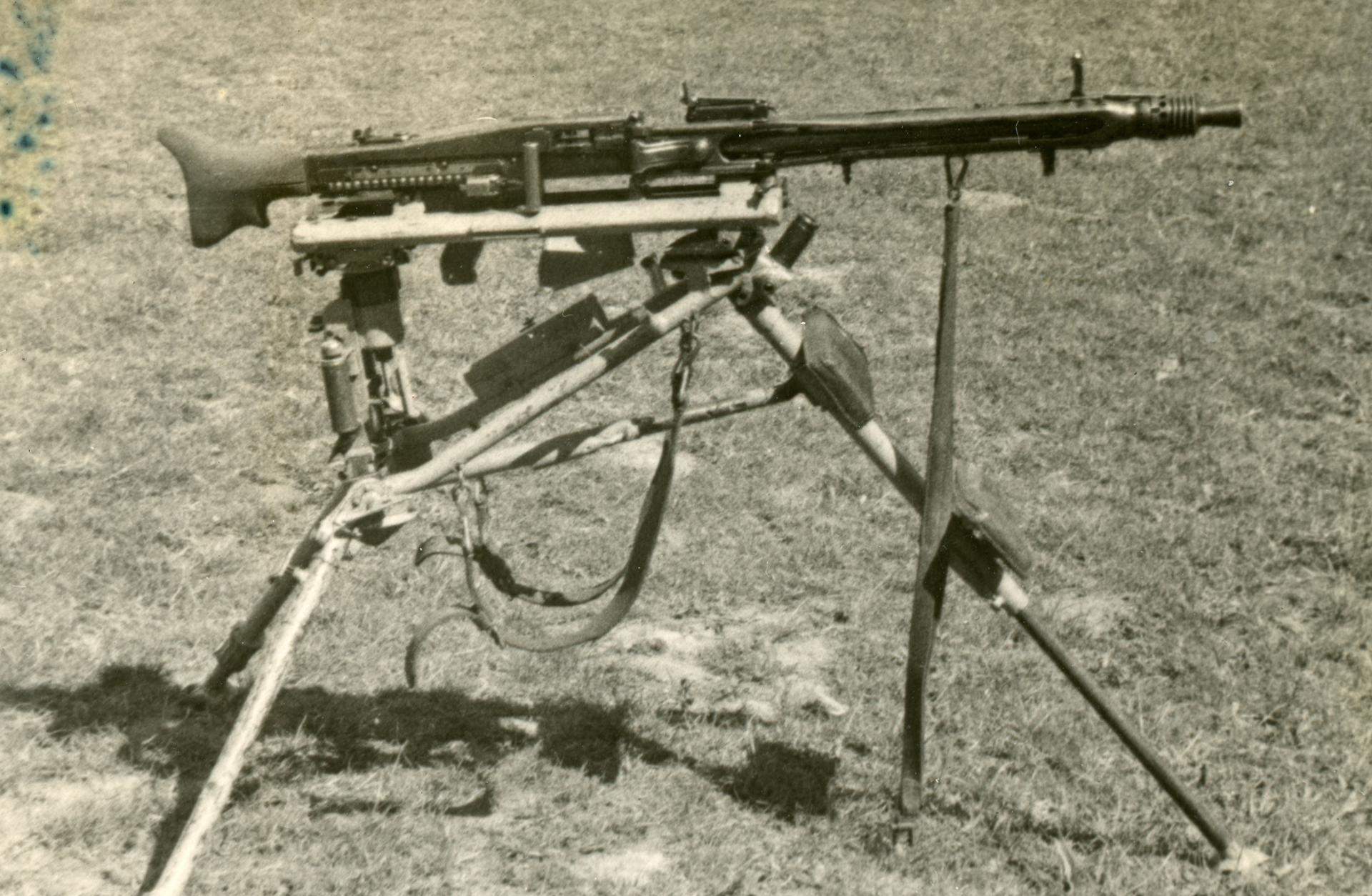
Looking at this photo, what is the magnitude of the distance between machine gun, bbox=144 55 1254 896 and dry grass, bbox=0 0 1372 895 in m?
0.48

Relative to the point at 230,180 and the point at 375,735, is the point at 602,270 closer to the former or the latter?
the point at 230,180

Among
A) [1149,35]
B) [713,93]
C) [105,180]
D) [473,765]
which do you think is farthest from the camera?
[1149,35]

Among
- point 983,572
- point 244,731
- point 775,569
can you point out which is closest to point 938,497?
point 983,572

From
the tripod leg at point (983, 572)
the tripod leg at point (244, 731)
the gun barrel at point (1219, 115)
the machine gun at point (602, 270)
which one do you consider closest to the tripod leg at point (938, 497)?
the machine gun at point (602, 270)

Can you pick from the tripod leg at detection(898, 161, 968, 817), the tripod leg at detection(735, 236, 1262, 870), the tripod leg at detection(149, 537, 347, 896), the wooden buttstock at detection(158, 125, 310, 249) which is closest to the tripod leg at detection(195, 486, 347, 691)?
the tripod leg at detection(149, 537, 347, 896)

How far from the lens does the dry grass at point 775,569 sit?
12.3 ft

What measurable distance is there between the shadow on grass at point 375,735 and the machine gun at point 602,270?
52 centimetres

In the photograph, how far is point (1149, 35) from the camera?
1120 centimetres

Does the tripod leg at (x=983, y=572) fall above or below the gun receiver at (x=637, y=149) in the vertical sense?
below

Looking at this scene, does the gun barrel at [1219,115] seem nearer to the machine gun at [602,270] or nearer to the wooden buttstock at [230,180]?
the machine gun at [602,270]

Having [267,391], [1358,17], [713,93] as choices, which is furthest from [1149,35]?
[267,391]

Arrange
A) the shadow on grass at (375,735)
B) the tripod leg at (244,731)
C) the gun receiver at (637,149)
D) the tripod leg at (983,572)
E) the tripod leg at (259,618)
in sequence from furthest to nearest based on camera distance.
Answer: the shadow on grass at (375,735)
the tripod leg at (259,618)
the tripod leg at (983,572)
the gun receiver at (637,149)
the tripod leg at (244,731)

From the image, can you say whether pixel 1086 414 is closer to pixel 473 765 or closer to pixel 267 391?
pixel 473 765

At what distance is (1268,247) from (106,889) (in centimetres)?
658
